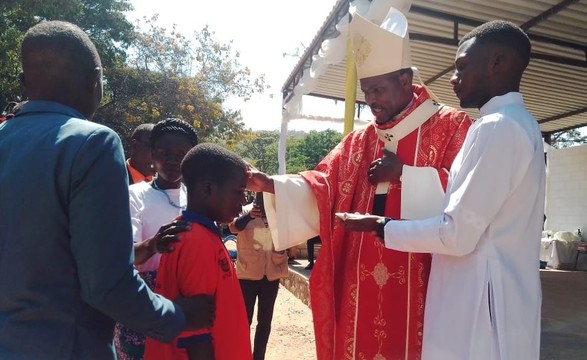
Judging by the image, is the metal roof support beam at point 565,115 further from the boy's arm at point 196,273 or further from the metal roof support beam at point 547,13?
the boy's arm at point 196,273

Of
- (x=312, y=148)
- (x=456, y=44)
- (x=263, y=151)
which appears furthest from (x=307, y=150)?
(x=456, y=44)

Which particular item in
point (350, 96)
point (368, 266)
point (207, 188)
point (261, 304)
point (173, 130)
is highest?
point (350, 96)

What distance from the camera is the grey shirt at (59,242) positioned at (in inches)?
51.8

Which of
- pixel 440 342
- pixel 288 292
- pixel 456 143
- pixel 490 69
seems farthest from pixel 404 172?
pixel 288 292

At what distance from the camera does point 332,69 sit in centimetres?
1034

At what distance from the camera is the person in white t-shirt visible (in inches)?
93.1

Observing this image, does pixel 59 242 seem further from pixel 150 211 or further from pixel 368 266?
pixel 368 266

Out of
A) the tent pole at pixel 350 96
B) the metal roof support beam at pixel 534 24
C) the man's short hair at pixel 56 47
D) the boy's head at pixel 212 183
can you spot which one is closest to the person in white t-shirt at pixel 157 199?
the boy's head at pixel 212 183

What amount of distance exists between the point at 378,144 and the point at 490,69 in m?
0.80

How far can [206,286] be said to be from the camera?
1760 millimetres

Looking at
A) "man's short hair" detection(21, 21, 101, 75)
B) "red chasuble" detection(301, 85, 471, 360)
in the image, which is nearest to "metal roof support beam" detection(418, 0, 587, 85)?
"red chasuble" detection(301, 85, 471, 360)

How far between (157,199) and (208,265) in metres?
0.89

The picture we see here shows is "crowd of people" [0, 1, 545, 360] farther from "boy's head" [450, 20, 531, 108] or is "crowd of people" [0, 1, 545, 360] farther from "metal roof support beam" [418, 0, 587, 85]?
"metal roof support beam" [418, 0, 587, 85]

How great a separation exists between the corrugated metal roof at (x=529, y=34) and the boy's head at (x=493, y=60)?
5060 mm
